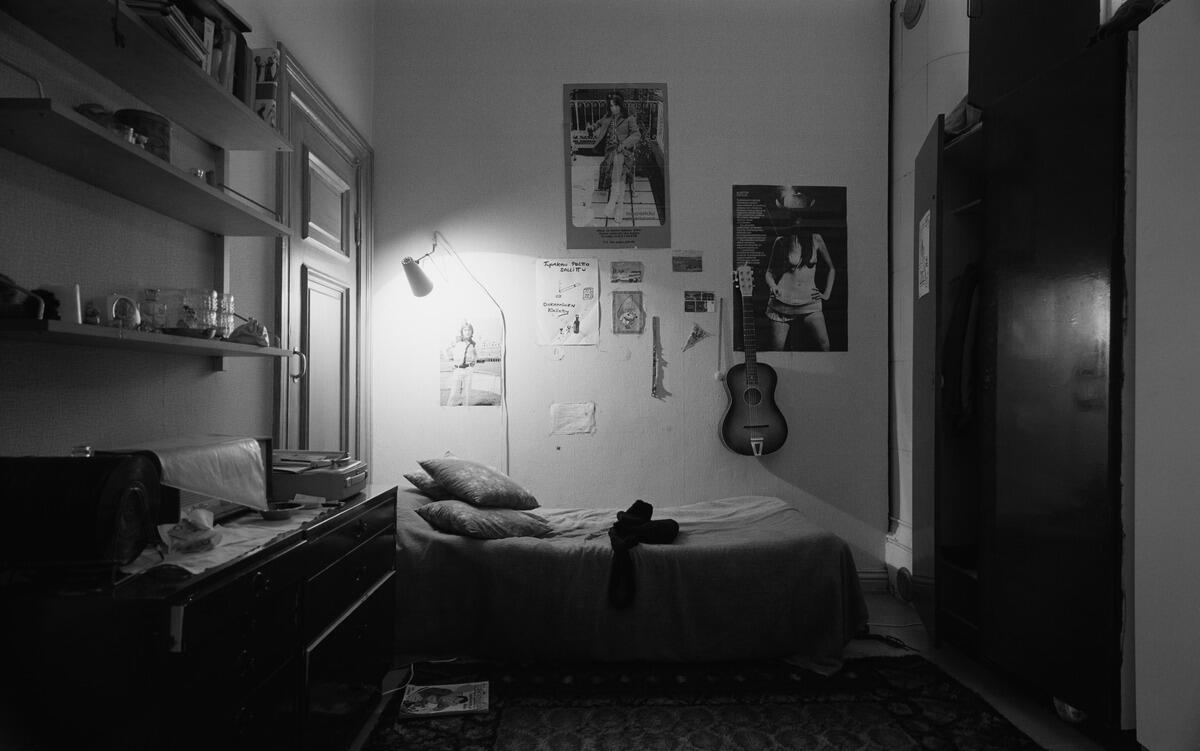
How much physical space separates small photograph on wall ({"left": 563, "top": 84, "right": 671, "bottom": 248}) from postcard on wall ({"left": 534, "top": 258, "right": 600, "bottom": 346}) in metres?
0.14

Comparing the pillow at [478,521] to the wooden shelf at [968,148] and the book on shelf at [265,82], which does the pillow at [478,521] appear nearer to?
the book on shelf at [265,82]

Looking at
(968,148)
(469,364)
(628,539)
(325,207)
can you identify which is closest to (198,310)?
(325,207)

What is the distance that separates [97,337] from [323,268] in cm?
173

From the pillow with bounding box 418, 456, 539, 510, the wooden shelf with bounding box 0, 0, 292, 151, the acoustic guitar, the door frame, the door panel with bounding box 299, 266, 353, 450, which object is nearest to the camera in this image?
the wooden shelf with bounding box 0, 0, 292, 151

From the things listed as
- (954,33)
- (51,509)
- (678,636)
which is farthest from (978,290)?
(51,509)

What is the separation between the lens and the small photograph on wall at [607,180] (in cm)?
376

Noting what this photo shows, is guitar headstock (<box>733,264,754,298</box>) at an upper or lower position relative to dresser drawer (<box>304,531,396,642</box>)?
upper

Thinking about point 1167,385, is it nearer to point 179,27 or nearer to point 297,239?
point 179,27

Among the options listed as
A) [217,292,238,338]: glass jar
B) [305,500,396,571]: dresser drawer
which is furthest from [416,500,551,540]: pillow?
[217,292,238,338]: glass jar

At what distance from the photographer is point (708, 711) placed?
2352mm

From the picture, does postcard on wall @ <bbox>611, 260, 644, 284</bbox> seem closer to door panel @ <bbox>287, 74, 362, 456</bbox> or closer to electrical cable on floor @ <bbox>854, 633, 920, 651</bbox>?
door panel @ <bbox>287, 74, 362, 456</bbox>

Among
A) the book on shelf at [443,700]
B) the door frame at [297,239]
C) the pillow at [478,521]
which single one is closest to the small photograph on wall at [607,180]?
the door frame at [297,239]

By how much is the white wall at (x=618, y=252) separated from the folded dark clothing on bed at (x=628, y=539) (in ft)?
2.48

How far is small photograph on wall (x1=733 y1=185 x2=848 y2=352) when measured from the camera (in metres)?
3.77
